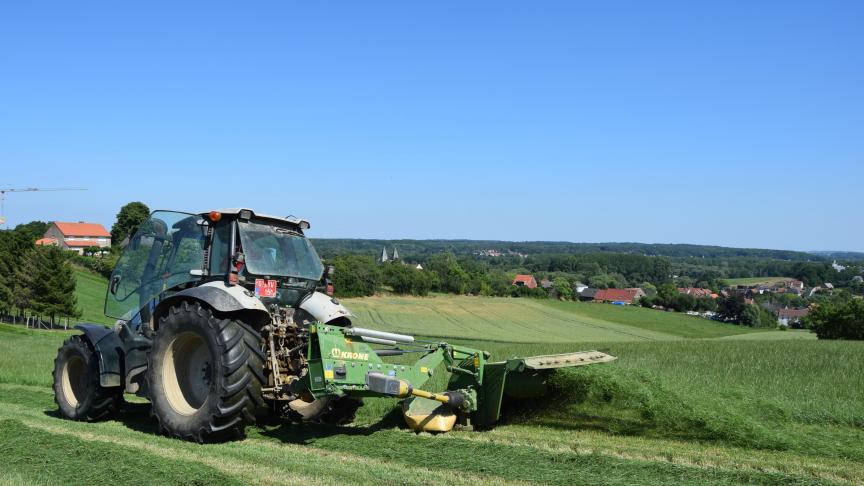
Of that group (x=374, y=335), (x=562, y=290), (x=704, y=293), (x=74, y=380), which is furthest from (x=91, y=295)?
(x=704, y=293)

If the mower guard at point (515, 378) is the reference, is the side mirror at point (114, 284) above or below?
above

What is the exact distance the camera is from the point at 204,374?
777 centimetres

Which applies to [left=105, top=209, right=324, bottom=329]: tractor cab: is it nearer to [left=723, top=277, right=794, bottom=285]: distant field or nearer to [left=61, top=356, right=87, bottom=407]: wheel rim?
[left=61, top=356, right=87, bottom=407]: wheel rim

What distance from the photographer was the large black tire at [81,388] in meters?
8.45

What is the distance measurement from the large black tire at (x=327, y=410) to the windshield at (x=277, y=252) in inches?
57.6

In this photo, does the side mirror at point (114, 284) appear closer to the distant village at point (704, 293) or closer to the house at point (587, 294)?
the distant village at point (704, 293)

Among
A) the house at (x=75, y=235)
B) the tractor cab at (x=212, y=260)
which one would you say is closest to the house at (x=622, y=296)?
the house at (x=75, y=235)

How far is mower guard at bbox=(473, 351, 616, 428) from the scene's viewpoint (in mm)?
7953

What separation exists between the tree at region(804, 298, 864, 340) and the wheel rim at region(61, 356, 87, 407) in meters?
44.7

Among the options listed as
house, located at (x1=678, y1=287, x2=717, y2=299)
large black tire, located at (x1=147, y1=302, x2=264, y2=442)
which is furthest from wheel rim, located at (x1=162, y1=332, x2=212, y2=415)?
house, located at (x1=678, y1=287, x2=717, y2=299)

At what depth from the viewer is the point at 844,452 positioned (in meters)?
6.98

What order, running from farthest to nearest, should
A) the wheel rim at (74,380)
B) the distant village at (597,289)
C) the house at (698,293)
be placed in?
1. the house at (698,293)
2. the distant village at (597,289)
3. the wheel rim at (74,380)

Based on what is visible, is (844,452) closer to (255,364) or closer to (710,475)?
(710,475)

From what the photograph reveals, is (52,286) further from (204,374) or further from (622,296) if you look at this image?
(622,296)
